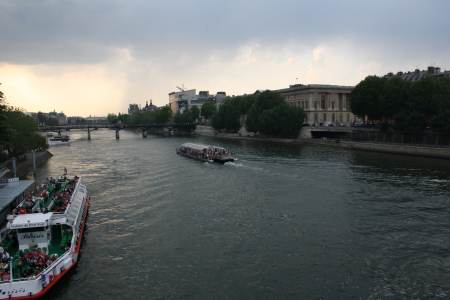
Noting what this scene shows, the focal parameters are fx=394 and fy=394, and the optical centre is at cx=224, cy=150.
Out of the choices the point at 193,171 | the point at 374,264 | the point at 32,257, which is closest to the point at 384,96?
the point at 193,171

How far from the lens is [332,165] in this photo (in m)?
65.1

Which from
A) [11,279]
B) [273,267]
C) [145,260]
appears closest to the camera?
[11,279]

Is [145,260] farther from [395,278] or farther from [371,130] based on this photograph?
[371,130]

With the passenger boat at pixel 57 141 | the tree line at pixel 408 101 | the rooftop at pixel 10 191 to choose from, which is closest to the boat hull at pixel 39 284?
the rooftop at pixel 10 191

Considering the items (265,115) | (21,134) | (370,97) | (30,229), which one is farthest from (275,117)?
(30,229)

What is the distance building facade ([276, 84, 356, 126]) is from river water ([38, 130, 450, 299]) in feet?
243

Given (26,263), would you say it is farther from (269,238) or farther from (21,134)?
(21,134)

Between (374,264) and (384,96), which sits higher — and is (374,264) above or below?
below

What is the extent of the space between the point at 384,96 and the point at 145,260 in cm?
7230

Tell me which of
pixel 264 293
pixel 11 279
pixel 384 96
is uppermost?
pixel 384 96

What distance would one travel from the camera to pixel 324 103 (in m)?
132

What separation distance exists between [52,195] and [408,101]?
68.1m

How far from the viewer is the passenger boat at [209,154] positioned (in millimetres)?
73188

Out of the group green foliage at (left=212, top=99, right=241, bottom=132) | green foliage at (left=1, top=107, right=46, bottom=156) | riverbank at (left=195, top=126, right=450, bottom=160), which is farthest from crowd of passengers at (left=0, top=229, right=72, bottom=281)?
green foliage at (left=212, top=99, right=241, bottom=132)
